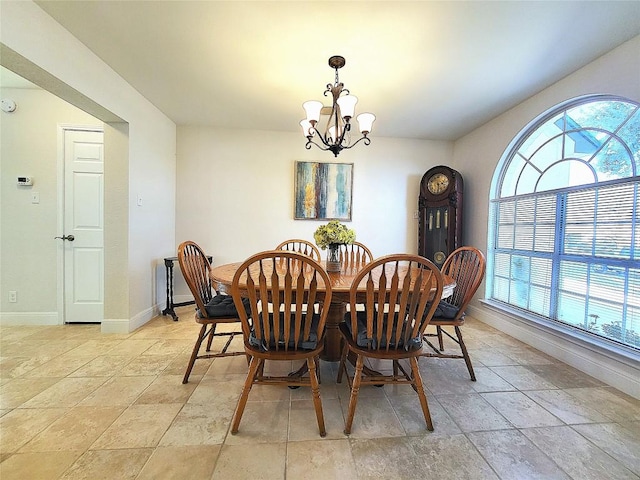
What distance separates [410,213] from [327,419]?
305 cm

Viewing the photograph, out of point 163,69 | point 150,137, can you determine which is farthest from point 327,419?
point 150,137

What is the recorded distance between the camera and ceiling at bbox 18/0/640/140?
5.13 feet

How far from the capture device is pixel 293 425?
137cm

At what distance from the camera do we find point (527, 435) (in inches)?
52.3

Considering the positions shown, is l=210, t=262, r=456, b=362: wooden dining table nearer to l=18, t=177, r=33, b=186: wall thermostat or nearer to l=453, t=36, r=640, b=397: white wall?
l=453, t=36, r=640, b=397: white wall

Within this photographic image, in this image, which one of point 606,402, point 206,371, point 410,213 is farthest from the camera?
point 410,213

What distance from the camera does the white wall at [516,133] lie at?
1.78m

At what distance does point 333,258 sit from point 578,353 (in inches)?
83.4

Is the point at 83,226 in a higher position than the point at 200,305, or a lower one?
higher

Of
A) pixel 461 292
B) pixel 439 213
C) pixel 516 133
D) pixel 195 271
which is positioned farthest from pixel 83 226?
pixel 516 133

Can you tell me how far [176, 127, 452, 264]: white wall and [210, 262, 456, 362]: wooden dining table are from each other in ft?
5.49

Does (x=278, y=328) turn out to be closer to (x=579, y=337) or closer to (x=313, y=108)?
(x=313, y=108)

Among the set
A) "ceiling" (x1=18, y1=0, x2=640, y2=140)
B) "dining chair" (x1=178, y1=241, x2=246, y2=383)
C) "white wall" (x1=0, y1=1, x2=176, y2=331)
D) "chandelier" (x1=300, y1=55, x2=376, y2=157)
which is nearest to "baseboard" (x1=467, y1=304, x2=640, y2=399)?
"ceiling" (x1=18, y1=0, x2=640, y2=140)

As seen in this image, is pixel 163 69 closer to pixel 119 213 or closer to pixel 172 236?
pixel 119 213
